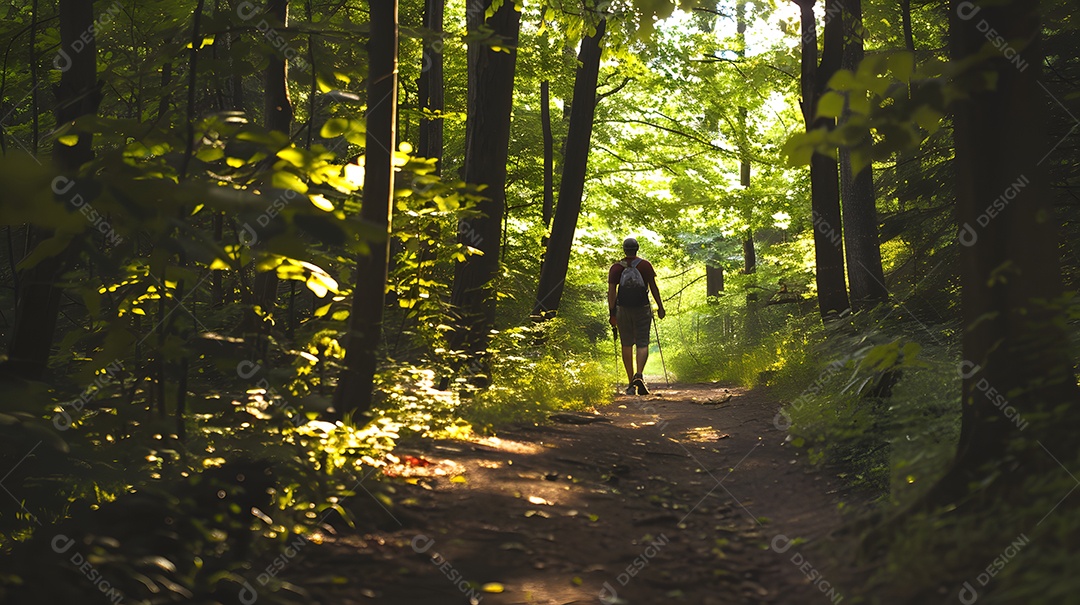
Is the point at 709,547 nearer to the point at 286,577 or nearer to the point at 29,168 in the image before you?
the point at 286,577

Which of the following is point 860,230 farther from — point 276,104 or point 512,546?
point 512,546

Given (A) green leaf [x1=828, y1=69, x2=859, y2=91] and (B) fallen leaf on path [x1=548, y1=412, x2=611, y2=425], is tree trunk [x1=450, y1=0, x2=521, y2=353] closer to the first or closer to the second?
(B) fallen leaf on path [x1=548, y1=412, x2=611, y2=425]

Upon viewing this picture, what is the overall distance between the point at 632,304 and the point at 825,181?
3179 mm

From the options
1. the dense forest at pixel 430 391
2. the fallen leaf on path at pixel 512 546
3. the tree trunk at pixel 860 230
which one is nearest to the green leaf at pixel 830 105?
the dense forest at pixel 430 391

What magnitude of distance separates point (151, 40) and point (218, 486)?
3154mm

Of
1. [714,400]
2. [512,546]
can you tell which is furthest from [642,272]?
[512,546]

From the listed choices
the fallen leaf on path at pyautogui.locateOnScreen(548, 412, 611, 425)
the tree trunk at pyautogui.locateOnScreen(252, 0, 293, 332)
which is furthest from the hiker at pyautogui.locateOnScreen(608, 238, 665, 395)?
the tree trunk at pyautogui.locateOnScreen(252, 0, 293, 332)

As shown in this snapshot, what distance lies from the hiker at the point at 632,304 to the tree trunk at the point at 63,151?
757 cm

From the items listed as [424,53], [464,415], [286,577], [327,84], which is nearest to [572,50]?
[424,53]

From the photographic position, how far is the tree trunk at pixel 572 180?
14508mm

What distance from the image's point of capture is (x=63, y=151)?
5.46 meters

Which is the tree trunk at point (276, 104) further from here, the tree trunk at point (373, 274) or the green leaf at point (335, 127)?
the green leaf at point (335, 127)

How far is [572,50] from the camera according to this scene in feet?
55.6

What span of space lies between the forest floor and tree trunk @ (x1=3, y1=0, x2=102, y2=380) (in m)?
2.44
